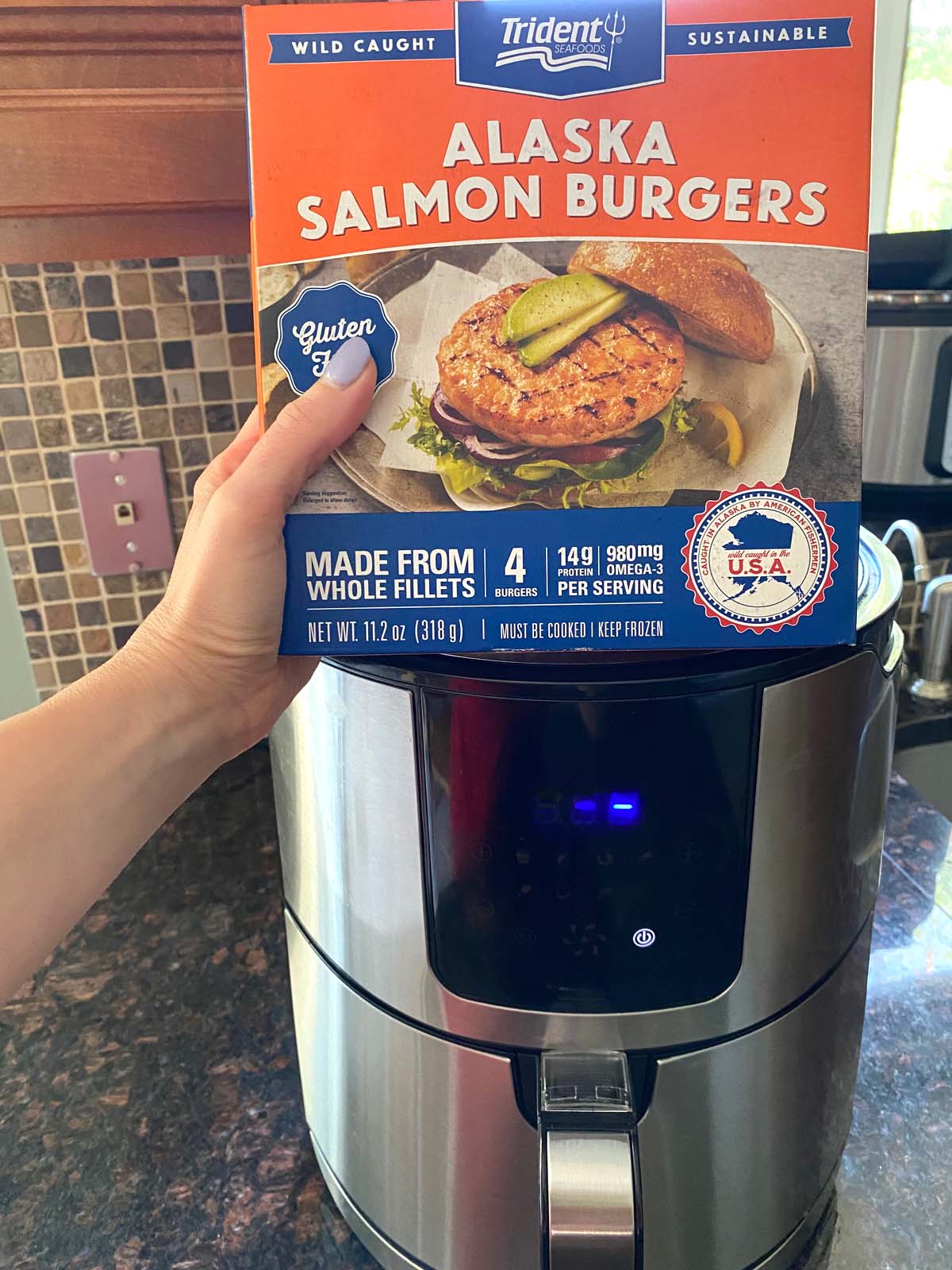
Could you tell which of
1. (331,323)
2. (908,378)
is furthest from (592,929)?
(908,378)

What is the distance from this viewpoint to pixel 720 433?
386mm

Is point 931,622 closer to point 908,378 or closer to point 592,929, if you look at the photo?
point 908,378

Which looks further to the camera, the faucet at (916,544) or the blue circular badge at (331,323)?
the faucet at (916,544)

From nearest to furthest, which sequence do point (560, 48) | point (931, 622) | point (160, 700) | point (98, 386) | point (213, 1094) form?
point (560, 48) → point (160, 700) → point (213, 1094) → point (98, 386) → point (931, 622)

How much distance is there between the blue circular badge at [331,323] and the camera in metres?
0.38

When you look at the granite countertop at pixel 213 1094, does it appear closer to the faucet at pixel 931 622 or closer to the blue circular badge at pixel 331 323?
the faucet at pixel 931 622

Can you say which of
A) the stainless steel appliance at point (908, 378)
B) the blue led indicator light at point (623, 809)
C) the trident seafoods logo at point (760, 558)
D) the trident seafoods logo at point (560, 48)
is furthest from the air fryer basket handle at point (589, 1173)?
the stainless steel appliance at point (908, 378)

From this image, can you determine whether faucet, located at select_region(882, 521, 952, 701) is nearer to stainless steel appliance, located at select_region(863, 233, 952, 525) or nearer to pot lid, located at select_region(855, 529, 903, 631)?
stainless steel appliance, located at select_region(863, 233, 952, 525)

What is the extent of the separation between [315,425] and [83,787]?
0.20 m

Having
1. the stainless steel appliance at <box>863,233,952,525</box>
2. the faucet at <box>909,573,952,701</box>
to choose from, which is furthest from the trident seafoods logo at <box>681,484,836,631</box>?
the faucet at <box>909,573,952,701</box>

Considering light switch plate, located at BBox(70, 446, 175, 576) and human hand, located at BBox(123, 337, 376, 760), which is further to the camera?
light switch plate, located at BBox(70, 446, 175, 576)

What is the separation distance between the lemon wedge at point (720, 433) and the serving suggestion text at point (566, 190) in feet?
Result: 0.24

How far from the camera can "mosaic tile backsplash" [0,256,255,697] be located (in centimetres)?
81

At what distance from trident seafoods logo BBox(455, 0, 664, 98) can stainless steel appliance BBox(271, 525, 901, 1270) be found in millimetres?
233
